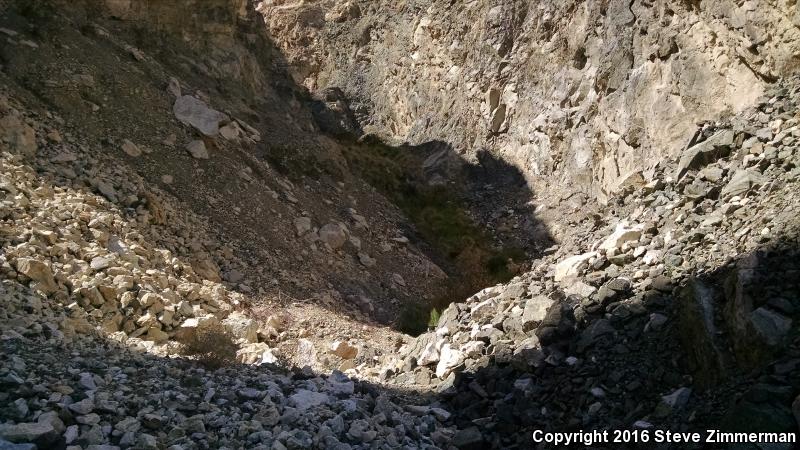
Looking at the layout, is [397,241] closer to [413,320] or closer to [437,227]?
[437,227]

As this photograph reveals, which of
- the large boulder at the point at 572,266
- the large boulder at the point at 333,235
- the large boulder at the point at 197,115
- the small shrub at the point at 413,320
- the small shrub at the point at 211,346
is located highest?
the large boulder at the point at 197,115

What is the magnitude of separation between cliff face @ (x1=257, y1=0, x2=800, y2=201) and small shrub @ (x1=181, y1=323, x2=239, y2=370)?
6386 millimetres

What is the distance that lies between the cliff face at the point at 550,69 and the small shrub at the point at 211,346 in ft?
21.0

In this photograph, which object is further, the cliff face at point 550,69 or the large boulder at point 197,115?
the large boulder at point 197,115

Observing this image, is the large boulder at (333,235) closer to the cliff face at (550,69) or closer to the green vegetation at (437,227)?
the green vegetation at (437,227)

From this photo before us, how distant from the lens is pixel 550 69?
55.5ft

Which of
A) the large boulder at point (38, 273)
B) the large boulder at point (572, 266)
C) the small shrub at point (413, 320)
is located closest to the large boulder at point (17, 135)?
the large boulder at point (38, 273)

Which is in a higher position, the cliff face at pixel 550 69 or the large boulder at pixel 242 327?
the cliff face at pixel 550 69

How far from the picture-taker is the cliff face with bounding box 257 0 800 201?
912cm

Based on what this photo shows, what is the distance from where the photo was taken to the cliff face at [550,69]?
9.12 m

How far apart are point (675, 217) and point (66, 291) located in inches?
252

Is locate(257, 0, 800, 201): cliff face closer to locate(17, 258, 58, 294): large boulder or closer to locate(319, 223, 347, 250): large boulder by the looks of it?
locate(319, 223, 347, 250): large boulder

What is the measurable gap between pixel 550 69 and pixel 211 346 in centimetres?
1365

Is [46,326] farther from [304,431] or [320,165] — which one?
[320,165]
